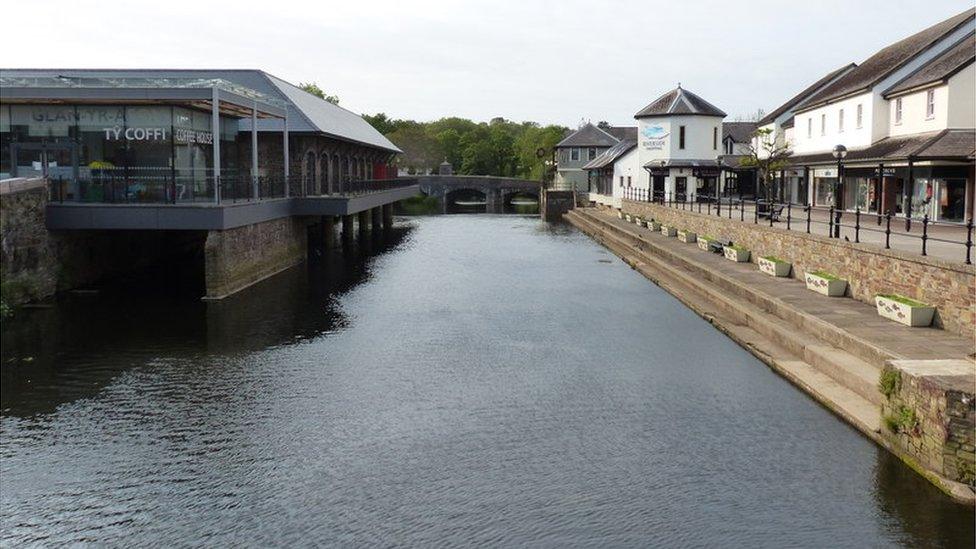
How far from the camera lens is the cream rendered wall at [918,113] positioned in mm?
32312

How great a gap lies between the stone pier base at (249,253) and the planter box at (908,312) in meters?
18.4

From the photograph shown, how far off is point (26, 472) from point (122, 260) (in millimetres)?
20213

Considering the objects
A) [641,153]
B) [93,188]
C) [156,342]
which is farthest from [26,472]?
[641,153]

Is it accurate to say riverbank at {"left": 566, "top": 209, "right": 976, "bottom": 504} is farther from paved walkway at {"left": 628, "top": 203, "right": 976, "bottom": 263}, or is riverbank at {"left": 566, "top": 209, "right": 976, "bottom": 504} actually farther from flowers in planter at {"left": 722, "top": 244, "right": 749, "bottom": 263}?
paved walkway at {"left": 628, "top": 203, "right": 976, "bottom": 263}

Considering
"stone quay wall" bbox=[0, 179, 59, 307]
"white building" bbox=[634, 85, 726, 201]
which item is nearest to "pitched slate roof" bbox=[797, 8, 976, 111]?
"white building" bbox=[634, 85, 726, 201]

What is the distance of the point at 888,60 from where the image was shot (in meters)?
41.1

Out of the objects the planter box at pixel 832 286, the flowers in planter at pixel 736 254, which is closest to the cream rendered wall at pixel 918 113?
the flowers in planter at pixel 736 254

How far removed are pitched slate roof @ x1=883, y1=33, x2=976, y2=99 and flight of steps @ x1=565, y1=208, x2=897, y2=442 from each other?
35.8 feet

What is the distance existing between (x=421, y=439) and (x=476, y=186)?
80274 millimetres

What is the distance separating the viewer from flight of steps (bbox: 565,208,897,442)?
51.2ft

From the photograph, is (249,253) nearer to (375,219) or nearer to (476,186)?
(375,219)

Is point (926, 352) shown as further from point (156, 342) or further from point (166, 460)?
point (156, 342)

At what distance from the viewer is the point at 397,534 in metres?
11.1

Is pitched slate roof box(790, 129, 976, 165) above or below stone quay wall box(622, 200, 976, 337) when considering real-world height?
above
